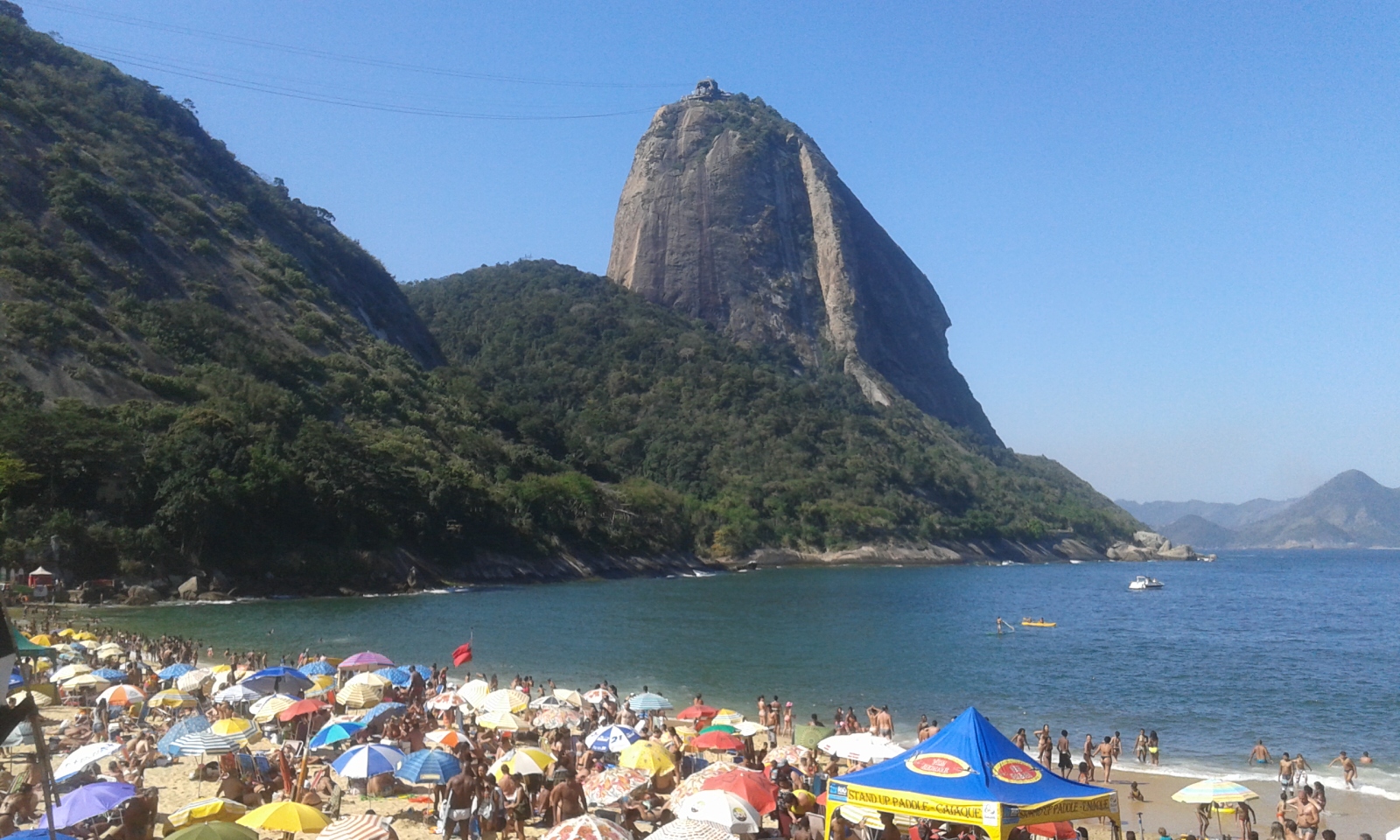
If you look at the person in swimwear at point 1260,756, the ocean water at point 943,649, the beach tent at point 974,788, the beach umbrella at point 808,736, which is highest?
the beach tent at point 974,788

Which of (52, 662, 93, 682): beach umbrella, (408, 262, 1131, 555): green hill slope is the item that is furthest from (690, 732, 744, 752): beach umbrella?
(408, 262, 1131, 555): green hill slope

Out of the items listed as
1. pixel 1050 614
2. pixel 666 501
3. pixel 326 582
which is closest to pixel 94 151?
pixel 326 582

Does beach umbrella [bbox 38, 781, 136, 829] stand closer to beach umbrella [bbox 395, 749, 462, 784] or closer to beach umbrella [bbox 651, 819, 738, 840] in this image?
beach umbrella [bbox 395, 749, 462, 784]

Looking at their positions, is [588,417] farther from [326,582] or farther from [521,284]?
[326,582]

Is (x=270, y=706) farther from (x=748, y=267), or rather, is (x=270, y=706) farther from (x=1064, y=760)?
(x=748, y=267)

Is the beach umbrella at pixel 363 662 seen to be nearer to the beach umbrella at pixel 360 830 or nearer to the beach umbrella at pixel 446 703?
the beach umbrella at pixel 446 703

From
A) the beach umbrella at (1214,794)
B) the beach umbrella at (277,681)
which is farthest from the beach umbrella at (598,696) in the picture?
the beach umbrella at (1214,794)
